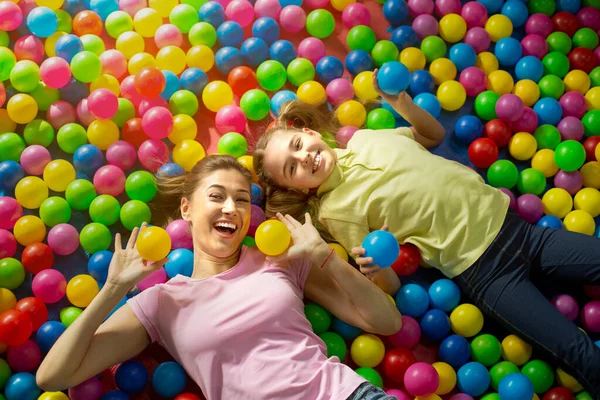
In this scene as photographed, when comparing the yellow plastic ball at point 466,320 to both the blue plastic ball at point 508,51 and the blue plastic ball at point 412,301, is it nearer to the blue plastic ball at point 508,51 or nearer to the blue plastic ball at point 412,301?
the blue plastic ball at point 412,301

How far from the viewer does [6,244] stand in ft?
7.29

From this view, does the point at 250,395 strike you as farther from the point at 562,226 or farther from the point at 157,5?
the point at 157,5

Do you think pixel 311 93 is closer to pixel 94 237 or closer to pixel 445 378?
pixel 94 237

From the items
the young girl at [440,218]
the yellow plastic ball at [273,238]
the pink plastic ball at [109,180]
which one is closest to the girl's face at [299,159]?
the young girl at [440,218]

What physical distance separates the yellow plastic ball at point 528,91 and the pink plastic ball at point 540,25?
227 millimetres

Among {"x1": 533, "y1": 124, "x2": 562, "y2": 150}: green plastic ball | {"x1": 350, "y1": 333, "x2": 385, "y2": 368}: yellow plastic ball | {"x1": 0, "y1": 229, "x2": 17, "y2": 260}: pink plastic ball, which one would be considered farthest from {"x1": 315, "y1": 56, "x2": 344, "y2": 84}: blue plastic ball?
{"x1": 0, "y1": 229, "x2": 17, "y2": 260}: pink plastic ball

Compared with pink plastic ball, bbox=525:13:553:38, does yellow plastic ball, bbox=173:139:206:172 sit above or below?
below

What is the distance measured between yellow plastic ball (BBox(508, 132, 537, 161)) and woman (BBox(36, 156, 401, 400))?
76cm

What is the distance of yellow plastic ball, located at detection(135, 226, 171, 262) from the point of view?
1908 mm

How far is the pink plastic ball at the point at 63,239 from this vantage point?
2.26 meters

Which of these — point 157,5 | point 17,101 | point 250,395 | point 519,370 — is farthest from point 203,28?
point 519,370

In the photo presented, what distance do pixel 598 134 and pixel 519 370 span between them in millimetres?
855

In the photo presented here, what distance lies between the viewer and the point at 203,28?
259 cm

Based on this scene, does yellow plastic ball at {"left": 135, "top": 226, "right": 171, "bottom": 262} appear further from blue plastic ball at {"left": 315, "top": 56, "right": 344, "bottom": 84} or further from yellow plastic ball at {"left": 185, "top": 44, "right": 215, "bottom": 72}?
blue plastic ball at {"left": 315, "top": 56, "right": 344, "bottom": 84}
